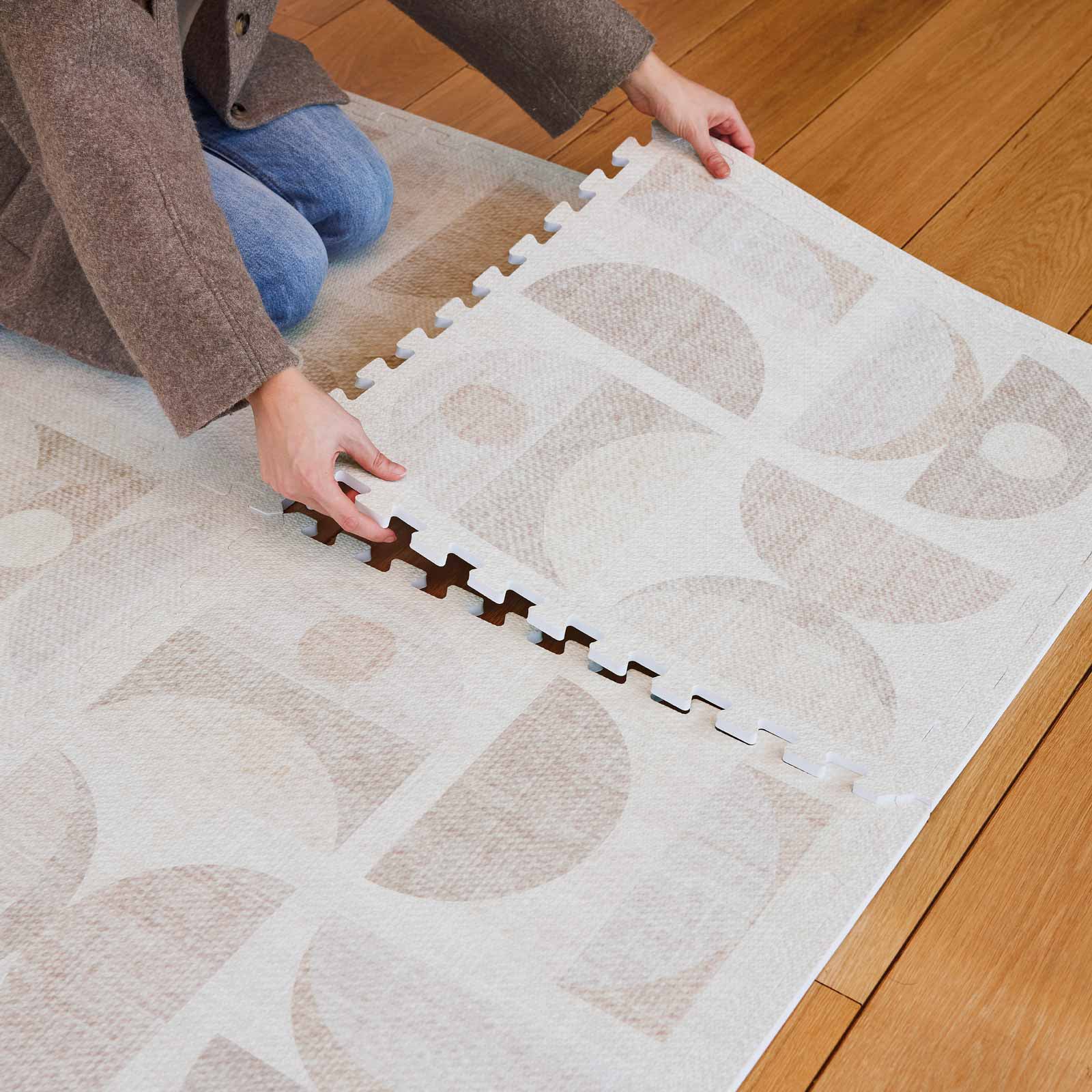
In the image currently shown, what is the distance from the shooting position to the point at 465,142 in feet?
4.90

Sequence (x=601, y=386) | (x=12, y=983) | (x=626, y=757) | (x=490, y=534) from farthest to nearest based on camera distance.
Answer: (x=601, y=386)
(x=490, y=534)
(x=626, y=757)
(x=12, y=983)

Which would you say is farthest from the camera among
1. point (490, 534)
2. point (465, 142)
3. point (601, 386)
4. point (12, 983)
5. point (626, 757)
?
point (465, 142)

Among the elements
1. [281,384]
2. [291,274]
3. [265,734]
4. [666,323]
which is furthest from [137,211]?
[666,323]

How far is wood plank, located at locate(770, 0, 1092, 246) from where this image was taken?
1.45 meters

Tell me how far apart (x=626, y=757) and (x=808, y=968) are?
0.61ft

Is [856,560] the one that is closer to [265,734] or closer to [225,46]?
[265,734]

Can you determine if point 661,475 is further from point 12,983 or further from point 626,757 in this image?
point 12,983

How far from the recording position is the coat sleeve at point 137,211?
0.90 metres

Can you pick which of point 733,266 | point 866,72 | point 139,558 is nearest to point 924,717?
point 733,266

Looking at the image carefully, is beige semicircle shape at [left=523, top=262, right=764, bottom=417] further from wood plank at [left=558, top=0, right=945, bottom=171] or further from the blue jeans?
wood plank at [left=558, top=0, right=945, bottom=171]

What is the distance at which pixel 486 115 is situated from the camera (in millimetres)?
1566

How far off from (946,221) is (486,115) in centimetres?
58

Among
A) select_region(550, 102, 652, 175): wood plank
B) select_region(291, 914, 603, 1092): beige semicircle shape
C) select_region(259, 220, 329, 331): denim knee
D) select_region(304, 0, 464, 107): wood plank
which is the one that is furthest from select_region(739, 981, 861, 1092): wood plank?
select_region(304, 0, 464, 107): wood plank

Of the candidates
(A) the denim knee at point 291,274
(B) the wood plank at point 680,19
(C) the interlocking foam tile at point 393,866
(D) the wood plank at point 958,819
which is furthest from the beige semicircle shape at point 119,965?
(B) the wood plank at point 680,19
